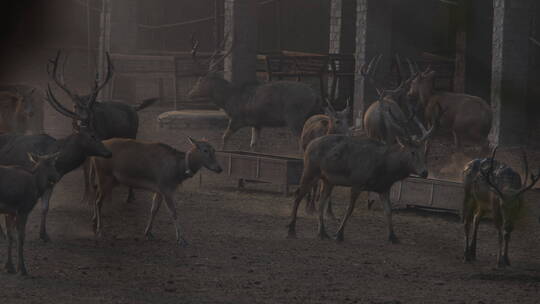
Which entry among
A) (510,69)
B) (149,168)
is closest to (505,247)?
(149,168)

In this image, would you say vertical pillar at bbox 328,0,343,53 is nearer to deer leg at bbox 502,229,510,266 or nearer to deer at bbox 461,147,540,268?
deer at bbox 461,147,540,268

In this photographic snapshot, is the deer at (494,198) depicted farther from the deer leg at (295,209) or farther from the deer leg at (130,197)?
the deer leg at (130,197)

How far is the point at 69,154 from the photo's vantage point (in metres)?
13.2

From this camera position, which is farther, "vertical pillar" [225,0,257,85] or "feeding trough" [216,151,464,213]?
"vertical pillar" [225,0,257,85]

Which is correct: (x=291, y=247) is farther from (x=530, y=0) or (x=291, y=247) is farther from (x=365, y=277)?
(x=530, y=0)

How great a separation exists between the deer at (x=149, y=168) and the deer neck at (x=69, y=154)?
25cm

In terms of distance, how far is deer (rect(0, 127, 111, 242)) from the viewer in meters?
13.0

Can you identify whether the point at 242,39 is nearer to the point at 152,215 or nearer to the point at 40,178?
the point at 152,215

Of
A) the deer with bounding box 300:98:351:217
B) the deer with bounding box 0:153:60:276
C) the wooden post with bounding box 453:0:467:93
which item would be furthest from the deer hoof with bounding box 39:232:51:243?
the wooden post with bounding box 453:0:467:93

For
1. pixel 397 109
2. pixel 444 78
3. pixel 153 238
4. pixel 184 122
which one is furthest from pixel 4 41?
pixel 153 238

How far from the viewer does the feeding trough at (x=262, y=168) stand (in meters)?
16.4

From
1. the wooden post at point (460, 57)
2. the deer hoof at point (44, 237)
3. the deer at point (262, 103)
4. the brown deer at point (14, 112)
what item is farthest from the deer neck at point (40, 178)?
the wooden post at point (460, 57)

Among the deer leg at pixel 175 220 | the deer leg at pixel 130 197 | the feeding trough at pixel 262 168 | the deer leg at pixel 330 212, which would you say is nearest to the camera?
the deer leg at pixel 175 220

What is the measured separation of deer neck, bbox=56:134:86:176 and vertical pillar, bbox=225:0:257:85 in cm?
1116
